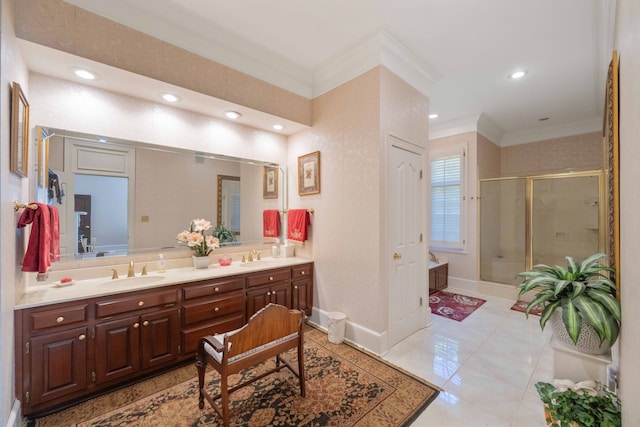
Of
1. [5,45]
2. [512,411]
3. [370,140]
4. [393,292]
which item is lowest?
[512,411]

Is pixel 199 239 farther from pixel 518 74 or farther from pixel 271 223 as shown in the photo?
pixel 518 74

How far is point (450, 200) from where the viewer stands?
4.88 m

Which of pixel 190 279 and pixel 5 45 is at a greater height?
pixel 5 45

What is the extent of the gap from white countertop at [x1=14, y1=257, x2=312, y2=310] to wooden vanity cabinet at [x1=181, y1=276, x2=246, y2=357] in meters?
0.09

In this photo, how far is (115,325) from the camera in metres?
1.98

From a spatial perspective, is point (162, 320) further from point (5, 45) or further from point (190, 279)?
point (5, 45)

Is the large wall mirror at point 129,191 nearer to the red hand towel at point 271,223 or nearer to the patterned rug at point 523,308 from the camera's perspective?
the red hand towel at point 271,223

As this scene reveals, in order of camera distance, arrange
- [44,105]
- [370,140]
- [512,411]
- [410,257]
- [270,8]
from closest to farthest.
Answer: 1. [512,411]
2. [44,105]
3. [270,8]
4. [370,140]
5. [410,257]

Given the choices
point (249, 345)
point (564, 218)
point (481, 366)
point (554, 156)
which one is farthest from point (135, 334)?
point (554, 156)

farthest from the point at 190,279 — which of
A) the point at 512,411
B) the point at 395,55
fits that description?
the point at 395,55

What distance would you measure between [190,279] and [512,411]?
2669 mm

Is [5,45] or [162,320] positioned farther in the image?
[162,320]

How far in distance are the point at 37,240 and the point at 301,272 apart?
7.43 ft

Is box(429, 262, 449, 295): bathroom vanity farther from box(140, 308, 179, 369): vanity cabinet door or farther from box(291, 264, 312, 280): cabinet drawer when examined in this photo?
box(140, 308, 179, 369): vanity cabinet door
